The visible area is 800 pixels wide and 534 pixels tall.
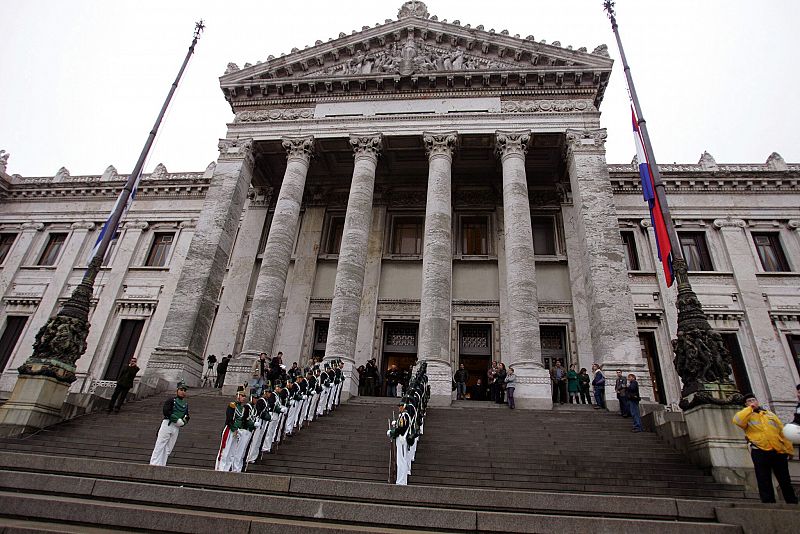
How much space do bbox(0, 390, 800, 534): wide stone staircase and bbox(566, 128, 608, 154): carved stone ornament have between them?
36.9 ft

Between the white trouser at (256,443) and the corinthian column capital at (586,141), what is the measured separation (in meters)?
16.5

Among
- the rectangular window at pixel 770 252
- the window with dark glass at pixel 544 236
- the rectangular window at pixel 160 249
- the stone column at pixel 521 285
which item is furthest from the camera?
the rectangular window at pixel 160 249

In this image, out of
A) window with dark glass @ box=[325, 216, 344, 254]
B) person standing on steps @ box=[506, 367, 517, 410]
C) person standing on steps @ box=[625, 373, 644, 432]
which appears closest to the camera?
person standing on steps @ box=[625, 373, 644, 432]

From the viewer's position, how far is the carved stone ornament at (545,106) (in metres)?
20.6

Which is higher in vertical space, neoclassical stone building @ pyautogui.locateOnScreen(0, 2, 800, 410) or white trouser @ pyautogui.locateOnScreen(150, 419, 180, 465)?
neoclassical stone building @ pyautogui.locateOnScreen(0, 2, 800, 410)

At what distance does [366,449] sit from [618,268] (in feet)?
39.1

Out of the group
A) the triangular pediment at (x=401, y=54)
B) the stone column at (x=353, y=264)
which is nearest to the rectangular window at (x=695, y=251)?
the triangular pediment at (x=401, y=54)

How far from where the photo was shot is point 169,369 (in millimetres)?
16984

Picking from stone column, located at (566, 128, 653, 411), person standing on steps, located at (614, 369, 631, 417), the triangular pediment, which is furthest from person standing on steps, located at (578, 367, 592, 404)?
the triangular pediment

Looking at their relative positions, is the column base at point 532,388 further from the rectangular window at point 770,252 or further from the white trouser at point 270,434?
the rectangular window at point 770,252

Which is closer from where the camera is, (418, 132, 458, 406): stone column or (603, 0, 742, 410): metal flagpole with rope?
(603, 0, 742, 410): metal flagpole with rope

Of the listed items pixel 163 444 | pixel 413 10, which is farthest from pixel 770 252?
pixel 163 444

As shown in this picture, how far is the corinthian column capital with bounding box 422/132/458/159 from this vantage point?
20.5m

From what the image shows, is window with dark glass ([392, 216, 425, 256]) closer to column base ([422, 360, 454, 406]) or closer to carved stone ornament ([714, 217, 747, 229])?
column base ([422, 360, 454, 406])
